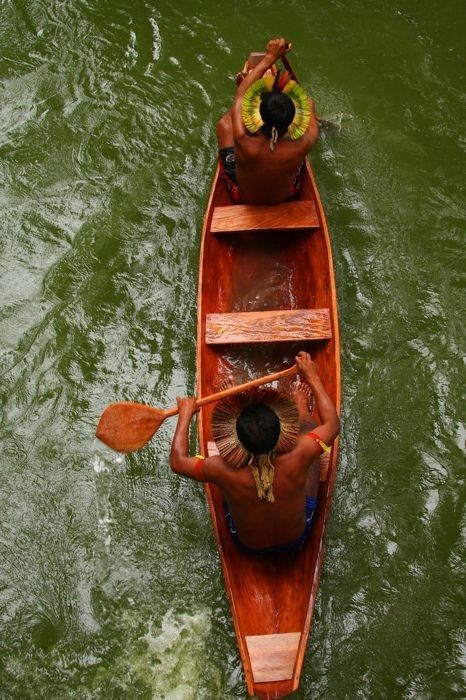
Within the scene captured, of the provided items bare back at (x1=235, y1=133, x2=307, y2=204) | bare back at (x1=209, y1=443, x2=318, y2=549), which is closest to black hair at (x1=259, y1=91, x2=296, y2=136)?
bare back at (x1=235, y1=133, x2=307, y2=204)

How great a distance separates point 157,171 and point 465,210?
113 inches

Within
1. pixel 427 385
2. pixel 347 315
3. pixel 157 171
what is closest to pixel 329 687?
pixel 427 385

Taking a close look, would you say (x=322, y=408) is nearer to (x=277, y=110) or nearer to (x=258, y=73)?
(x=277, y=110)

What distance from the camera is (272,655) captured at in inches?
116

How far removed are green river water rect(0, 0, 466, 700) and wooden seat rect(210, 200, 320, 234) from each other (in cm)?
69

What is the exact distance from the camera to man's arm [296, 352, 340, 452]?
305 cm

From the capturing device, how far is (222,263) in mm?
4773

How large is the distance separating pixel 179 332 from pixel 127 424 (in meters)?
1.46

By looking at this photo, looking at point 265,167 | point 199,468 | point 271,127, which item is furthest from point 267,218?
point 199,468

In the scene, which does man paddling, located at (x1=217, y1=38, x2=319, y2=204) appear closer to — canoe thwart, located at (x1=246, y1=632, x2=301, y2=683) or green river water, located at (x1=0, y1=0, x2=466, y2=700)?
green river water, located at (x1=0, y1=0, x2=466, y2=700)

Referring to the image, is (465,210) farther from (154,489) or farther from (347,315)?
(154,489)

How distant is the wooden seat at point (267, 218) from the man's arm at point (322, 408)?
153cm

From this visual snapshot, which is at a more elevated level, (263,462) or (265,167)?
(265,167)

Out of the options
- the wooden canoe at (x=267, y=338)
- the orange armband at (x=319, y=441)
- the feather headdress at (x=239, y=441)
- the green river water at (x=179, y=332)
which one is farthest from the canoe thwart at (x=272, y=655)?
the orange armband at (x=319, y=441)
